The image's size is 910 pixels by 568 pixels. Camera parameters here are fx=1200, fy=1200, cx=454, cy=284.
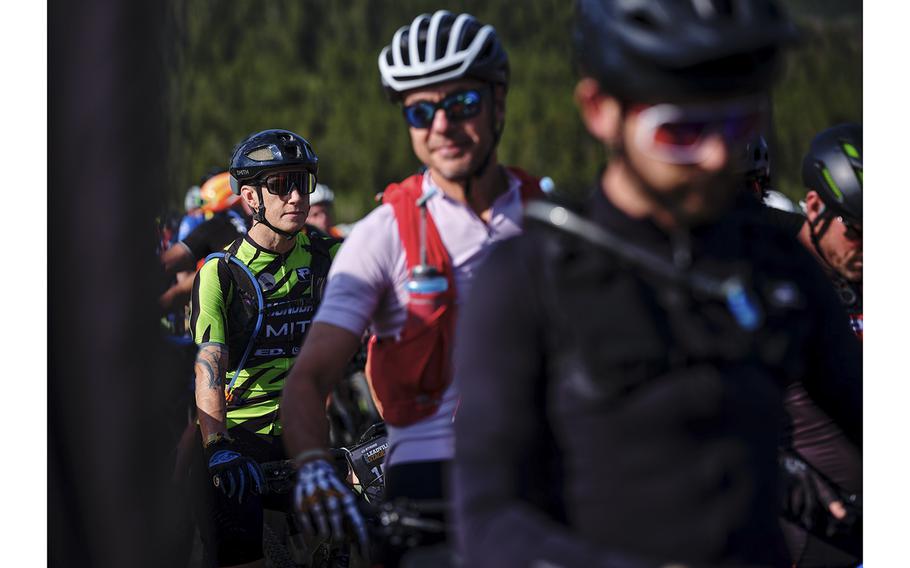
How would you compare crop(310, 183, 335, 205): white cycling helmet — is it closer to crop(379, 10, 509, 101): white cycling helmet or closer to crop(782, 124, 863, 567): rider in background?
crop(782, 124, 863, 567): rider in background

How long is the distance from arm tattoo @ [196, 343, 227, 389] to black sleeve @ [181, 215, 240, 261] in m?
1.87

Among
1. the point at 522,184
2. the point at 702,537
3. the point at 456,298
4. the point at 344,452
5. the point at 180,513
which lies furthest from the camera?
the point at 344,452

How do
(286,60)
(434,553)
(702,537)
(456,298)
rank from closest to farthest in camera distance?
(702,537), (434,553), (456,298), (286,60)

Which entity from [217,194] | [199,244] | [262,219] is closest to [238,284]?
[262,219]

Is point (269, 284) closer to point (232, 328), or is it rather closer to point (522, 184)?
point (232, 328)

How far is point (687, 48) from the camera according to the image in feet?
7.07

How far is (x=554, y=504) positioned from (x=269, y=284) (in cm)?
431

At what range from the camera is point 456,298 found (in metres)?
3.51

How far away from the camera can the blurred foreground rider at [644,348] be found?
2.08m

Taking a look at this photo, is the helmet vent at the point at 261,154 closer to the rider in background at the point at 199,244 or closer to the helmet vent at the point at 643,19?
the rider in background at the point at 199,244

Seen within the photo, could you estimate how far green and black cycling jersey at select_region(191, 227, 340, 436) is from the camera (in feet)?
20.2

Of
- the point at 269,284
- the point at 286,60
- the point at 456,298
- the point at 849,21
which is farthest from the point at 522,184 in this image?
the point at 286,60

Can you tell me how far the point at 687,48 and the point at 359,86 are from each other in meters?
9.82

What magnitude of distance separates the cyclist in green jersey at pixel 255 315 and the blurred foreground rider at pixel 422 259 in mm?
2280
